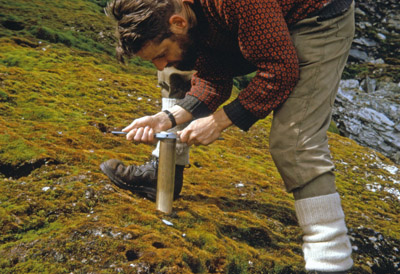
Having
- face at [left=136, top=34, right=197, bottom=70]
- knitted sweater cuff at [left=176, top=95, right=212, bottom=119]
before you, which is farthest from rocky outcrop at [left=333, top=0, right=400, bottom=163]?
face at [left=136, top=34, right=197, bottom=70]

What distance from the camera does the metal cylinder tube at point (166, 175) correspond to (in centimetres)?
340

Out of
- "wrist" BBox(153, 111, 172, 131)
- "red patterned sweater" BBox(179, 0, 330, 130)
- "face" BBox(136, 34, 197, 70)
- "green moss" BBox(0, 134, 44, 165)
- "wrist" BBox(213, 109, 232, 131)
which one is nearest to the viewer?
"red patterned sweater" BBox(179, 0, 330, 130)

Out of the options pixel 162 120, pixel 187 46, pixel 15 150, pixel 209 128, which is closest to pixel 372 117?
pixel 162 120

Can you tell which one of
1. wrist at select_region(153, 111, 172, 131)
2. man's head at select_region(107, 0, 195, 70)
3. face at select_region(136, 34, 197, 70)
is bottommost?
wrist at select_region(153, 111, 172, 131)

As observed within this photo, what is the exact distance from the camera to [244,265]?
319 cm

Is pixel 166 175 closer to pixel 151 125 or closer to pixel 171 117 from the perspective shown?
pixel 151 125

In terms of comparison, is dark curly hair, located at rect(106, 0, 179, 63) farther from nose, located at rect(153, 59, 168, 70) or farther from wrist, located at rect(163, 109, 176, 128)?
wrist, located at rect(163, 109, 176, 128)

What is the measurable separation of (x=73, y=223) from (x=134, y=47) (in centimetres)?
172

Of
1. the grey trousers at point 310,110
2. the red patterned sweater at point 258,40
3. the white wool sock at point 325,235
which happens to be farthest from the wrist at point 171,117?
the white wool sock at point 325,235

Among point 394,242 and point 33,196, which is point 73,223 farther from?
point 394,242

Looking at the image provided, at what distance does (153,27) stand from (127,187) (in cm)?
194

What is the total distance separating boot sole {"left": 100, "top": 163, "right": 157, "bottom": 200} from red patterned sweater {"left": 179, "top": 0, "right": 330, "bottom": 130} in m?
1.48

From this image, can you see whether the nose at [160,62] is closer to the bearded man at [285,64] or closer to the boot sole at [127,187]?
the bearded man at [285,64]

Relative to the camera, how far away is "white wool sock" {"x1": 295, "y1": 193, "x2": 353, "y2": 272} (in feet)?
8.60
